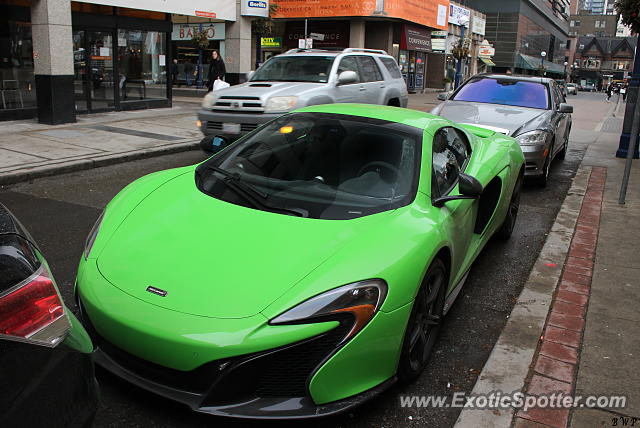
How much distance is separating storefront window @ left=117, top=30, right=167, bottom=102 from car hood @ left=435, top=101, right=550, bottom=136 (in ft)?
32.9

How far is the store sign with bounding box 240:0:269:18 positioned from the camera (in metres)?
18.3

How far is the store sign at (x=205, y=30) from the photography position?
25.9 meters

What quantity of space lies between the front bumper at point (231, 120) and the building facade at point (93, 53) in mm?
5125

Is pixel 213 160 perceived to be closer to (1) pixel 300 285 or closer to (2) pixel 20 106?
(1) pixel 300 285

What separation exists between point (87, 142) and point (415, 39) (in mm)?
29270

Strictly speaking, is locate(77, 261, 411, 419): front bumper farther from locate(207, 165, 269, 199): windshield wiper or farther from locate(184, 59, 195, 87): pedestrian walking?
locate(184, 59, 195, 87): pedestrian walking

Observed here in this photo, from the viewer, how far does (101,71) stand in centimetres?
1501

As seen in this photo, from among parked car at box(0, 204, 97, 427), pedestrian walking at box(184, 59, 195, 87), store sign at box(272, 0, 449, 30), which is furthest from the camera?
pedestrian walking at box(184, 59, 195, 87)

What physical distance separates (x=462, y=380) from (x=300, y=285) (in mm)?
1269

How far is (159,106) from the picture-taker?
17.0 m

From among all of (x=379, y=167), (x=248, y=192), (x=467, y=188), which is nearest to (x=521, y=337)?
(x=467, y=188)

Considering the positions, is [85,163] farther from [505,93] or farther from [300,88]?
[505,93]

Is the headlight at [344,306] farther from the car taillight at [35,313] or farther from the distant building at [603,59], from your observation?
the distant building at [603,59]

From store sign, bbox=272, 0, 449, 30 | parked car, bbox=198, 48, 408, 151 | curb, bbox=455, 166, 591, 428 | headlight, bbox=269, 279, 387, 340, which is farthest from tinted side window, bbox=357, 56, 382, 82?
store sign, bbox=272, 0, 449, 30
